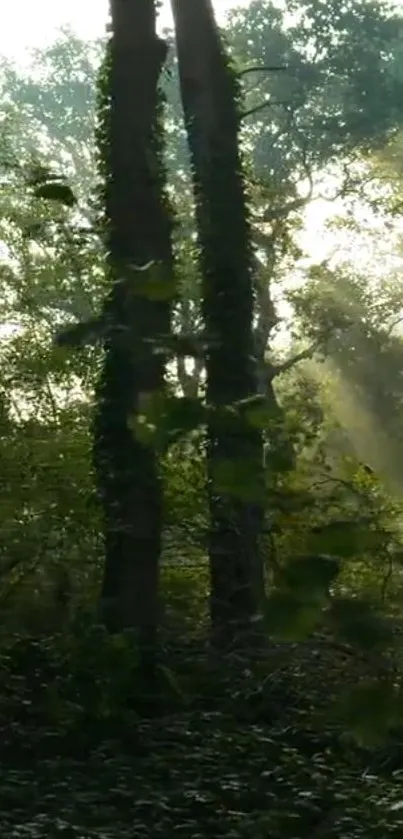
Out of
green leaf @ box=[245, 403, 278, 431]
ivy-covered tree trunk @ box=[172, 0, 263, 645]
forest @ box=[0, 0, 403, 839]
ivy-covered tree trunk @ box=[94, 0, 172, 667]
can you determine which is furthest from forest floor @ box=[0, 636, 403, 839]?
green leaf @ box=[245, 403, 278, 431]

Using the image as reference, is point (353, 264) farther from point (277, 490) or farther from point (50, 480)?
point (277, 490)

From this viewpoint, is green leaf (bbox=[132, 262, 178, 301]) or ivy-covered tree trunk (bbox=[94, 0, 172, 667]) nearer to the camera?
green leaf (bbox=[132, 262, 178, 301])

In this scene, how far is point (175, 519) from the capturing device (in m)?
8.30

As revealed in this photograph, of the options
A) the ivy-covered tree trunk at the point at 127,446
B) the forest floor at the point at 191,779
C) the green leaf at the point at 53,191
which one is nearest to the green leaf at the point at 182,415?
the green leaf at the point at 53,191

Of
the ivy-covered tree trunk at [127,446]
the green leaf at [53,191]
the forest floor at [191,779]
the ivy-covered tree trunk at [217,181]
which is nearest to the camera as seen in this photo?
the green leaf at [53,191]

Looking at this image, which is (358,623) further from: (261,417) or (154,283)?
(154,283)

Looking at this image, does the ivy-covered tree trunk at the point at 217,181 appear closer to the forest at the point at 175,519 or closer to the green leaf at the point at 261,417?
the forest at the point at 175,519

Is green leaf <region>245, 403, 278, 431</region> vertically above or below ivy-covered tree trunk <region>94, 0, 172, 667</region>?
below

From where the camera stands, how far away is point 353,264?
69.1 feet

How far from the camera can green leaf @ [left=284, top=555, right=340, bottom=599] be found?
1.12 metres

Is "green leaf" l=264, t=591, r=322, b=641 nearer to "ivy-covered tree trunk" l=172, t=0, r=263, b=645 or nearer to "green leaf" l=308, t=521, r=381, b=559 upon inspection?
"green leaf" l=308, t=521, r=381, b=559

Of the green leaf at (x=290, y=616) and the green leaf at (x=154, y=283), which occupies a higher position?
the green leaf at (x=154, y=283)

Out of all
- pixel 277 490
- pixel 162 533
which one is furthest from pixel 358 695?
pixel 162 533

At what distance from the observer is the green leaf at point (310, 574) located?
1.12 metres
